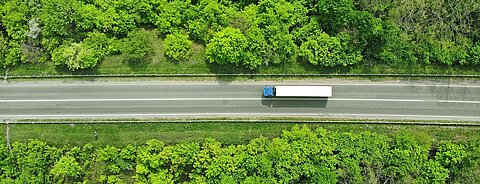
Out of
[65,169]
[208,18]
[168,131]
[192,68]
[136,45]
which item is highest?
[208,18]

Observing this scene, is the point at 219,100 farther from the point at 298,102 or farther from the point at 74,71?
the point at 74,71

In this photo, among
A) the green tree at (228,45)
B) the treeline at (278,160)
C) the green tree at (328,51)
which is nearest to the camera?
the treeline at (278,160)

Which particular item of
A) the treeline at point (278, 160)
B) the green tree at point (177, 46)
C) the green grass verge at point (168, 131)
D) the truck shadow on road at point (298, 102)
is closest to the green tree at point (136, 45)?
the green tree at point (177, 46)

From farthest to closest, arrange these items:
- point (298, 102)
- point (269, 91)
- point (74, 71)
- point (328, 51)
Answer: point (74, 71) → point (298, 102) → point (269, 91) → point (328, 51)

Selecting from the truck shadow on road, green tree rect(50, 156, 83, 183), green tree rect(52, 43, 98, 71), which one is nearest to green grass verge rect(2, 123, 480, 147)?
the truck shadow on road

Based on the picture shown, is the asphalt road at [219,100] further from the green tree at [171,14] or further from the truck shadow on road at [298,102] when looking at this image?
the green tree at [171,14]

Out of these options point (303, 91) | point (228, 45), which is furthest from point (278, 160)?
point (228, 45)

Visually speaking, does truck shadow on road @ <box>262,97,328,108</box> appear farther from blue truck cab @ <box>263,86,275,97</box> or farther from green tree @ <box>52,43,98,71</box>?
green tree @ <box>52,43,98,71</box>
